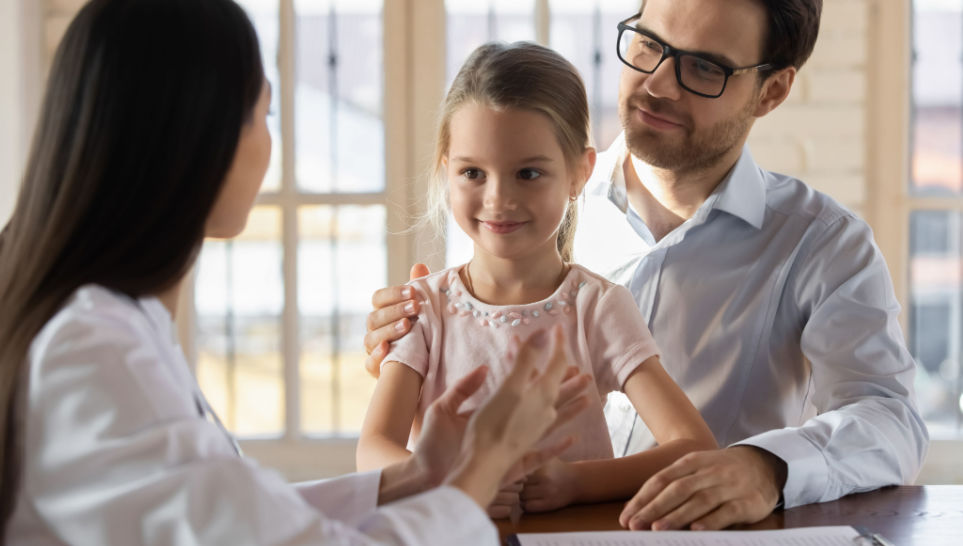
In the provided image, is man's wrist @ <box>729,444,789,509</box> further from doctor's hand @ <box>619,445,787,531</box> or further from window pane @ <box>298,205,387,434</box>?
window pane @ <box>298,205,387,434</box>

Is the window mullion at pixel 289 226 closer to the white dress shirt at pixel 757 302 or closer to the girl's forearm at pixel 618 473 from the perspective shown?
the white dress shirt at pixel 757 302

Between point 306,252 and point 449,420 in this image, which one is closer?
point 449,420

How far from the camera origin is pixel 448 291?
1.67 m

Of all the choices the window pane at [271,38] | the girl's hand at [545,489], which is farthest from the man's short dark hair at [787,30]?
the window pane at [271,38]

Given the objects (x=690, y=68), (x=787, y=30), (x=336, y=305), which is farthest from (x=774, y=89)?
(x=336, y=305)

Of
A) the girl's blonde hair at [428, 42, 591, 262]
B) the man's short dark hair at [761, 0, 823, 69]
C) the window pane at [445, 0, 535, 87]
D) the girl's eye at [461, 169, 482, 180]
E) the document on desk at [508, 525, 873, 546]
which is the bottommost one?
the document on desk at [508, 525, 873, 546]

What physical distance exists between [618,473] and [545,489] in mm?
126

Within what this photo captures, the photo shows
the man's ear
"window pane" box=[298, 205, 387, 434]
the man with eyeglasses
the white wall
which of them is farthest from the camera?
"window pane" box=[298, 205, 387, 434]

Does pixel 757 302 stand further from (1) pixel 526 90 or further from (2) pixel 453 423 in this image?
(2) pixel 453 423

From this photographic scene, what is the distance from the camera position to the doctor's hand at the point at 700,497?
1.30m

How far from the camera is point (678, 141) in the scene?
6.70ft

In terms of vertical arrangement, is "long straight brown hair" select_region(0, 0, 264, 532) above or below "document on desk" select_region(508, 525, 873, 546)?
above

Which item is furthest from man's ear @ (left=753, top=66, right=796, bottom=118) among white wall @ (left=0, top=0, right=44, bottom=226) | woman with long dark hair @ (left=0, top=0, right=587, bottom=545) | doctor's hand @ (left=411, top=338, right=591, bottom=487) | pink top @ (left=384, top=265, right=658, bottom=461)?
white wall @ (left=0, top=0, right=44, bottom=226)

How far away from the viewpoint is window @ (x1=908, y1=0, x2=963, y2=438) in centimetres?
368
